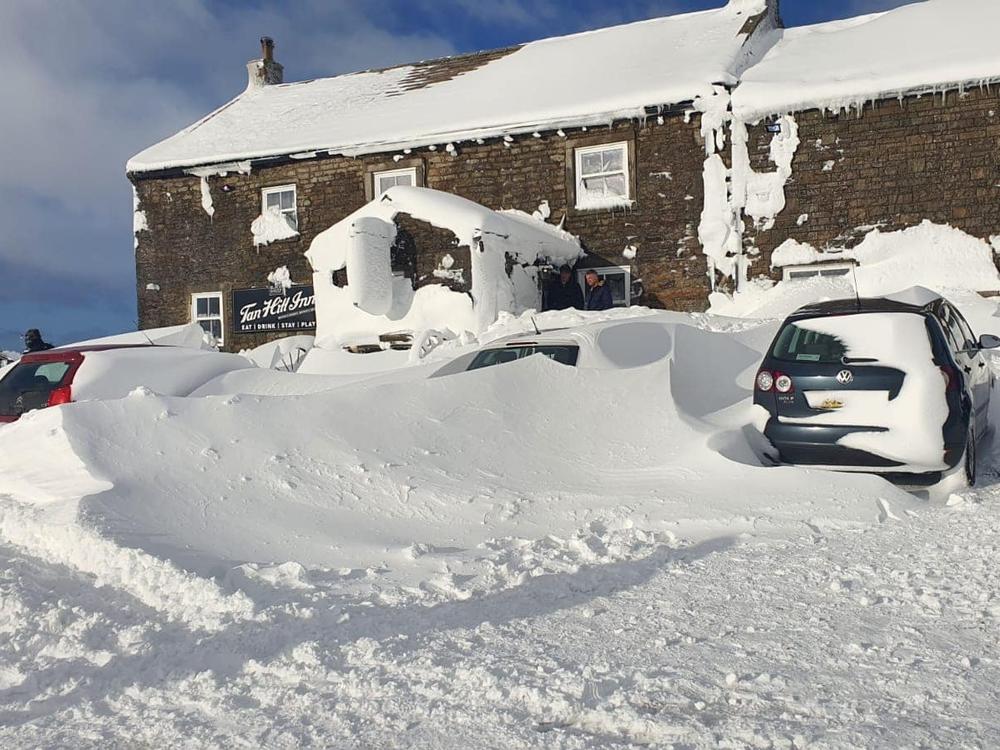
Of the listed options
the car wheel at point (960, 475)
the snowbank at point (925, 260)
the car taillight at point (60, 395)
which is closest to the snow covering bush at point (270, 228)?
the car taillight at point (60, 395)

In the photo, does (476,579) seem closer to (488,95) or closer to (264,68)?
(488,95)

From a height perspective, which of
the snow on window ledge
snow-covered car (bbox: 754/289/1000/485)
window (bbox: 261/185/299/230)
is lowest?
snow-covered car (bbox: 754/289/1000/485)

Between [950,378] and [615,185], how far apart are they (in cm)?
1081

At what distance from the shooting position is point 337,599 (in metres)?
3.98

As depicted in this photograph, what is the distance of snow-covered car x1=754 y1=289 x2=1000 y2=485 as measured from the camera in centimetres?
594

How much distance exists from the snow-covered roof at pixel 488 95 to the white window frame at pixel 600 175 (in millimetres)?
533

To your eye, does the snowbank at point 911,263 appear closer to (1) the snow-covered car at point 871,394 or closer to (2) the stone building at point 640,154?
(2) the stone building at point 640,154

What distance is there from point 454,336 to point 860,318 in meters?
8.65

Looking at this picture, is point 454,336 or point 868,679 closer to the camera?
point 868,679

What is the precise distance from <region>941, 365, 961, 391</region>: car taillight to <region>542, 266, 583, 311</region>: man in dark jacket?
9.91 m

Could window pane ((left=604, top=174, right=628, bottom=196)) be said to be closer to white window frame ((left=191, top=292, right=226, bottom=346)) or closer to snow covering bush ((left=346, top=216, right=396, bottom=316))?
snow covering bush ((left=346, top=216, right=396, bottom=316))

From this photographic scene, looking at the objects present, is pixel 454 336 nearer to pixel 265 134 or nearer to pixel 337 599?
pixel 265 134

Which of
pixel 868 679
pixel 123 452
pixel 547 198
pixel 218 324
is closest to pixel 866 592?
pixel 868 679

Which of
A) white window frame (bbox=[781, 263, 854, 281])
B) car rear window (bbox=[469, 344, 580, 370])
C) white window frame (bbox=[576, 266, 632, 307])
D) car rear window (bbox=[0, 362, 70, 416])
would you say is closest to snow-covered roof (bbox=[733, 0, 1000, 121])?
white window frame (bbox=[781, 263, 854, 281])
